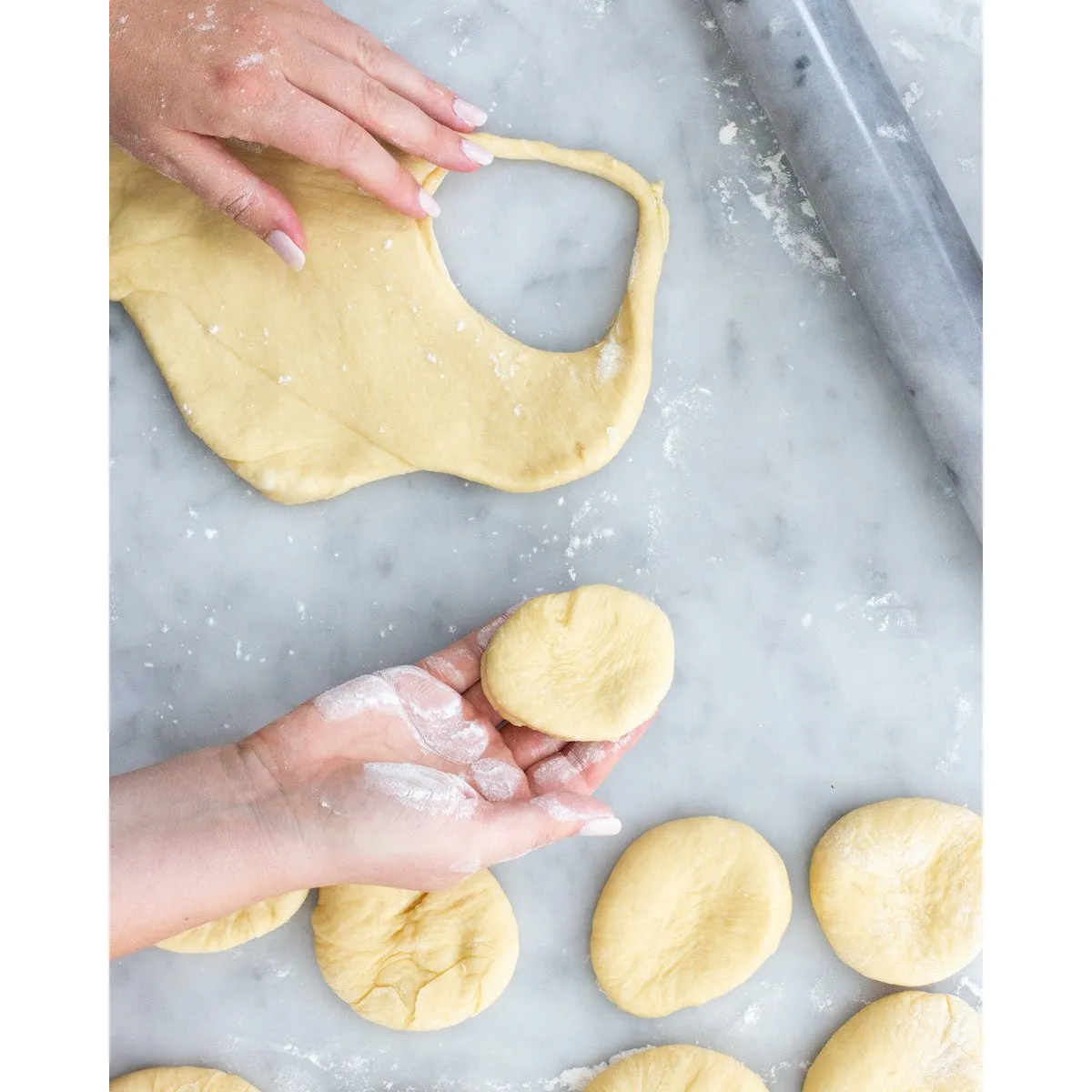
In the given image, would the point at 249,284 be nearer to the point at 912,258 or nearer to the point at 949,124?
the point at 912,258

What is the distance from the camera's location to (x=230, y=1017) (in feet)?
4.67

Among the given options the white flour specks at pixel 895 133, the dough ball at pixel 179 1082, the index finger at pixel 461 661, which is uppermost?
the white flour specks at pixel 895 133

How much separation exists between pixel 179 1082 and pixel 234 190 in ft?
3.94

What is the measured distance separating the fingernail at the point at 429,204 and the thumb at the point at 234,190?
17 centimetres

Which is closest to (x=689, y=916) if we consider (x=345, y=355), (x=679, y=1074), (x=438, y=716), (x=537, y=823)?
(x=679, y=1074)

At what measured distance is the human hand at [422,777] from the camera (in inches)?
47.0

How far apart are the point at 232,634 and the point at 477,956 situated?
0.56 m

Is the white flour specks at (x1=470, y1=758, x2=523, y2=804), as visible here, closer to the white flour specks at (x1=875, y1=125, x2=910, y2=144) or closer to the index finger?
the index finger

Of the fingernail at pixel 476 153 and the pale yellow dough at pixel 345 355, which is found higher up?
the fingernail at pixel 476 153

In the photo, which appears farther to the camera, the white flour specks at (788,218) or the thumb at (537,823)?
the white flour specks at (788,218)

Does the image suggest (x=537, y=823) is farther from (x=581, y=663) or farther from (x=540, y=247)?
(x=540, y=247)

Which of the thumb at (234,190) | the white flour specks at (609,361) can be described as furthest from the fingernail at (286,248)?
the white flour specks at (609,361)

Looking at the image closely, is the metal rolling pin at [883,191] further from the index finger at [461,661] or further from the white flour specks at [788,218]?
the index finger at [461,661]
